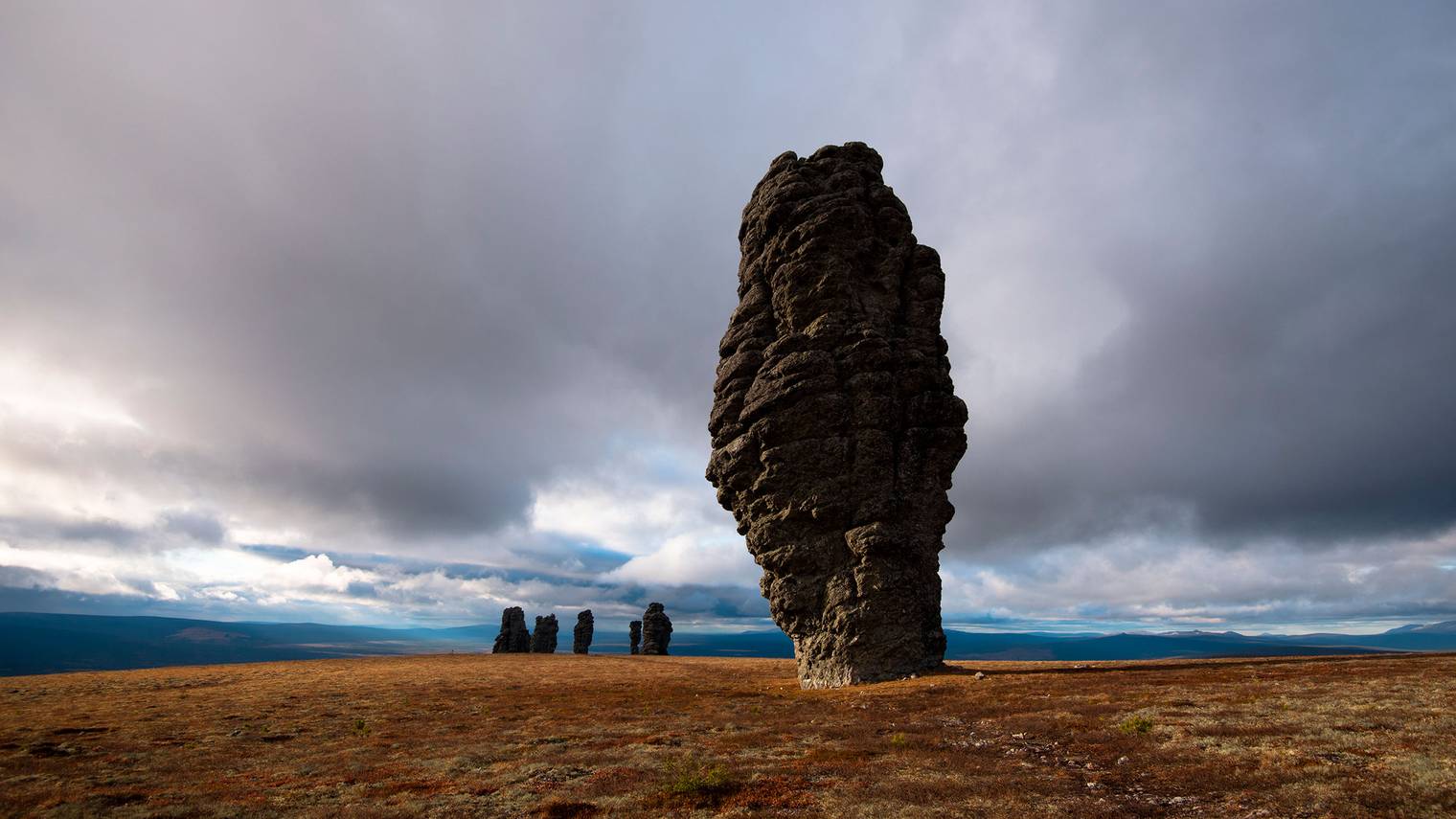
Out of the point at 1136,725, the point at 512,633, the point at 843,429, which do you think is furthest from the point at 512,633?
the point at 1136,725

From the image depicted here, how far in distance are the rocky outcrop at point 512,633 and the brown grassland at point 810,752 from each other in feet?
313

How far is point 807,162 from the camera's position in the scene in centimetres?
5234

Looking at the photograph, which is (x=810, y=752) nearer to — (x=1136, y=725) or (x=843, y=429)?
(x=1136, y=725)

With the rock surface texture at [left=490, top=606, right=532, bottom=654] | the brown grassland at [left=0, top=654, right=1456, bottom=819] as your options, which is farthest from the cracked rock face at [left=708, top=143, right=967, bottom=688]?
the rock surface texture at [left=490, top=606, right=532, bottom=654]

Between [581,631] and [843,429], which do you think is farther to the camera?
[581,631]

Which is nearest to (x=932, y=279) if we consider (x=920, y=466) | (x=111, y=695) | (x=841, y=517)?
(x=920, y=466)

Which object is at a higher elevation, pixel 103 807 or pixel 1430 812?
pixel 1430 812

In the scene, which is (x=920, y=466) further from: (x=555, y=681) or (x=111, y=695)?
(x=111, y=695)

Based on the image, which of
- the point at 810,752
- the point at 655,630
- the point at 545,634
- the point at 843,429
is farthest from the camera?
the point at 545,634

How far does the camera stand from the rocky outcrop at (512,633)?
126625mm

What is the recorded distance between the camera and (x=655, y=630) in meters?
122

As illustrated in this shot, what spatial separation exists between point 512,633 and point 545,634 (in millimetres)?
9273

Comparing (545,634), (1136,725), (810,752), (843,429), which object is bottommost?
(545,634)

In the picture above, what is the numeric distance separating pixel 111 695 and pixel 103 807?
36886mm
